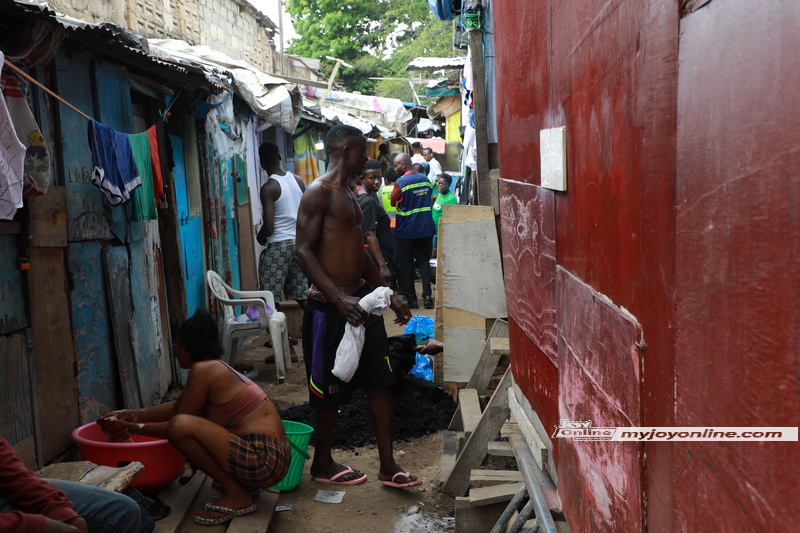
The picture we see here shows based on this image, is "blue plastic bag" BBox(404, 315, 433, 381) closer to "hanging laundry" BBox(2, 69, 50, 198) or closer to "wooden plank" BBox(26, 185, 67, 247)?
"wooden plank" BBox(26, 185, 67, 247)

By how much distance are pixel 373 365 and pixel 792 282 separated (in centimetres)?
384

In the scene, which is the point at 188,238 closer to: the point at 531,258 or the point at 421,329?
the point at 421,329

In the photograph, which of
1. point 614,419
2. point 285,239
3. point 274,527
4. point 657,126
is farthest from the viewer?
point 285,239

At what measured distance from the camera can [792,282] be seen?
32.6 inches

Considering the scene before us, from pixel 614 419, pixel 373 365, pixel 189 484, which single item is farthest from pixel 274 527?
pixel 614 419

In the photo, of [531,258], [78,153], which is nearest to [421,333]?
[78,153]

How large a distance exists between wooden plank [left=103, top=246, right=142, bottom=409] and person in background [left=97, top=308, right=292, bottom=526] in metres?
0.97

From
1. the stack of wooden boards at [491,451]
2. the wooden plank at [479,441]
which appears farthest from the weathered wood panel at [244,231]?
the wooden plank at [479,441]

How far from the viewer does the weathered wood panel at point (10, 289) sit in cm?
370

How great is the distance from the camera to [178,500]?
156 inches

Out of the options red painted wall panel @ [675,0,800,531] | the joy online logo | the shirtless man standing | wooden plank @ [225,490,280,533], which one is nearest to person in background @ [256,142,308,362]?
the shirtless man standing

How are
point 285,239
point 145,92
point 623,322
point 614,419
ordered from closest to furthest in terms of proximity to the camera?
point 623,322
point 614,419
point 145,92
point 285,239

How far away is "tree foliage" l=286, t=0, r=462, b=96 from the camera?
32.7 metres

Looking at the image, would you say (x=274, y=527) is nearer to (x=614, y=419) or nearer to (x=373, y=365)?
(x=373, y=365)
